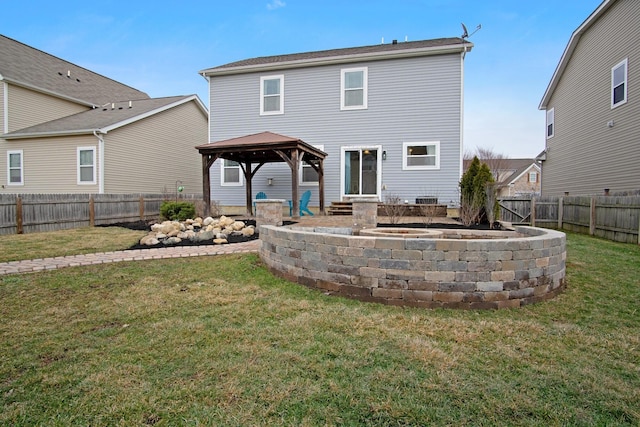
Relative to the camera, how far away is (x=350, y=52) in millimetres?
13523

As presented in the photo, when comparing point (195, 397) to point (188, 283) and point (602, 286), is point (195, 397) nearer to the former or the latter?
point (188, 283)

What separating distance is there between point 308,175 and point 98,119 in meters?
9.63

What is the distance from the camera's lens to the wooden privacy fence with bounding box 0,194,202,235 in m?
9.34

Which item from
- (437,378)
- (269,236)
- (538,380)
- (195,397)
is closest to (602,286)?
(538,380)

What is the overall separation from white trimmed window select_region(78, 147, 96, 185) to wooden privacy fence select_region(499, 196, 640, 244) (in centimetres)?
1586

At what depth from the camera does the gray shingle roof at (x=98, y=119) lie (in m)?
13.7

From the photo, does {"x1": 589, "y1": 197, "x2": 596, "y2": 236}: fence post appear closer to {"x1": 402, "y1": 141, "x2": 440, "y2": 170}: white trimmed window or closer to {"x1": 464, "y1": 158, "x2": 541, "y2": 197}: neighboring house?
{"x1": 402, "y1": 141, "x2": 440, "y2": 170}: white trimmed window

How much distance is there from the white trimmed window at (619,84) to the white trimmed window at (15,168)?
894 inches

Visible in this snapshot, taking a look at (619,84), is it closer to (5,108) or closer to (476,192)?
(476,192)

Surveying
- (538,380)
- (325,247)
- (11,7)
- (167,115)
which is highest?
(11,7)

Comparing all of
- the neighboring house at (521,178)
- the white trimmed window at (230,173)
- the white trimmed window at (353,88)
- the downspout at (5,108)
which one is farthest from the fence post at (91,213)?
the neighboring house at (521,178)

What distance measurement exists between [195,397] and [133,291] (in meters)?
2.67

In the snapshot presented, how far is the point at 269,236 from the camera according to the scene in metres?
5.27

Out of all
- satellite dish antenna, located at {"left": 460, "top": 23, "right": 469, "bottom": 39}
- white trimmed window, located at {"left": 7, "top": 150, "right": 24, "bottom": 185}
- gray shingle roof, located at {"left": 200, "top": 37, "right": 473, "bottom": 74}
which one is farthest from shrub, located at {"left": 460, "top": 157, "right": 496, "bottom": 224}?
white trimmed window, located at {"left": 7, "top": 150, "right": 24, "bottom": 185}
